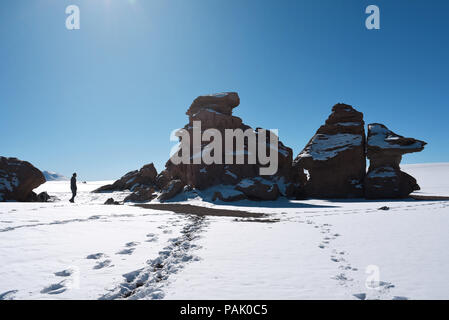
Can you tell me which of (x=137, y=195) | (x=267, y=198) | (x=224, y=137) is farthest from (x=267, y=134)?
(x=137, y=195)

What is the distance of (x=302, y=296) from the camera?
327cm

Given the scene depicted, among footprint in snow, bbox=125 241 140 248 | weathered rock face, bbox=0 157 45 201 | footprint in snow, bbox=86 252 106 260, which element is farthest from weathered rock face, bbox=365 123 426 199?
weathered rock face, bbox=0 157 45 201

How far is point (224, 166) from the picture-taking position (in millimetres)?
29953

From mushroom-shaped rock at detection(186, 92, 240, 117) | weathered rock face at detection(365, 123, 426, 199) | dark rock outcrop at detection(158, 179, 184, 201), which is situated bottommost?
dark rock outcrop at detection(158, 179, 184, 201)

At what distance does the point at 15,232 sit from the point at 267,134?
29963 mm

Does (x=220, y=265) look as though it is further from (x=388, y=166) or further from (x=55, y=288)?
(x=388, y=166)

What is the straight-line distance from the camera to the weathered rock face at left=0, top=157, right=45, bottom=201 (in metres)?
21.6

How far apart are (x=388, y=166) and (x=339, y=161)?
5.52 metres

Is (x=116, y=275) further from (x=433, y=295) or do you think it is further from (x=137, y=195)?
(x=137, y=195)

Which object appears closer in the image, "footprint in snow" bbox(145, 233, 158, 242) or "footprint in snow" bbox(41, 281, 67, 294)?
"footprint in snow" bbox(41, 281, 67, 294)

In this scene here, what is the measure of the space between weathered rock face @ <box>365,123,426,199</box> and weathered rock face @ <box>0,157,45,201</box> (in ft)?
123

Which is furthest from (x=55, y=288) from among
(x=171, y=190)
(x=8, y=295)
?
(x=171, y=190)

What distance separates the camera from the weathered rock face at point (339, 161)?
29359mm

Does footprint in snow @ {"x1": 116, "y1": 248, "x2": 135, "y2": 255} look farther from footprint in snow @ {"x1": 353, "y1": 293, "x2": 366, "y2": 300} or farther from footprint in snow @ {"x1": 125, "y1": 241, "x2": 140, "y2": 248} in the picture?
footprint in snow @ {"x1": 353, "y1": 293, "x2": 366, "y2": 300}
